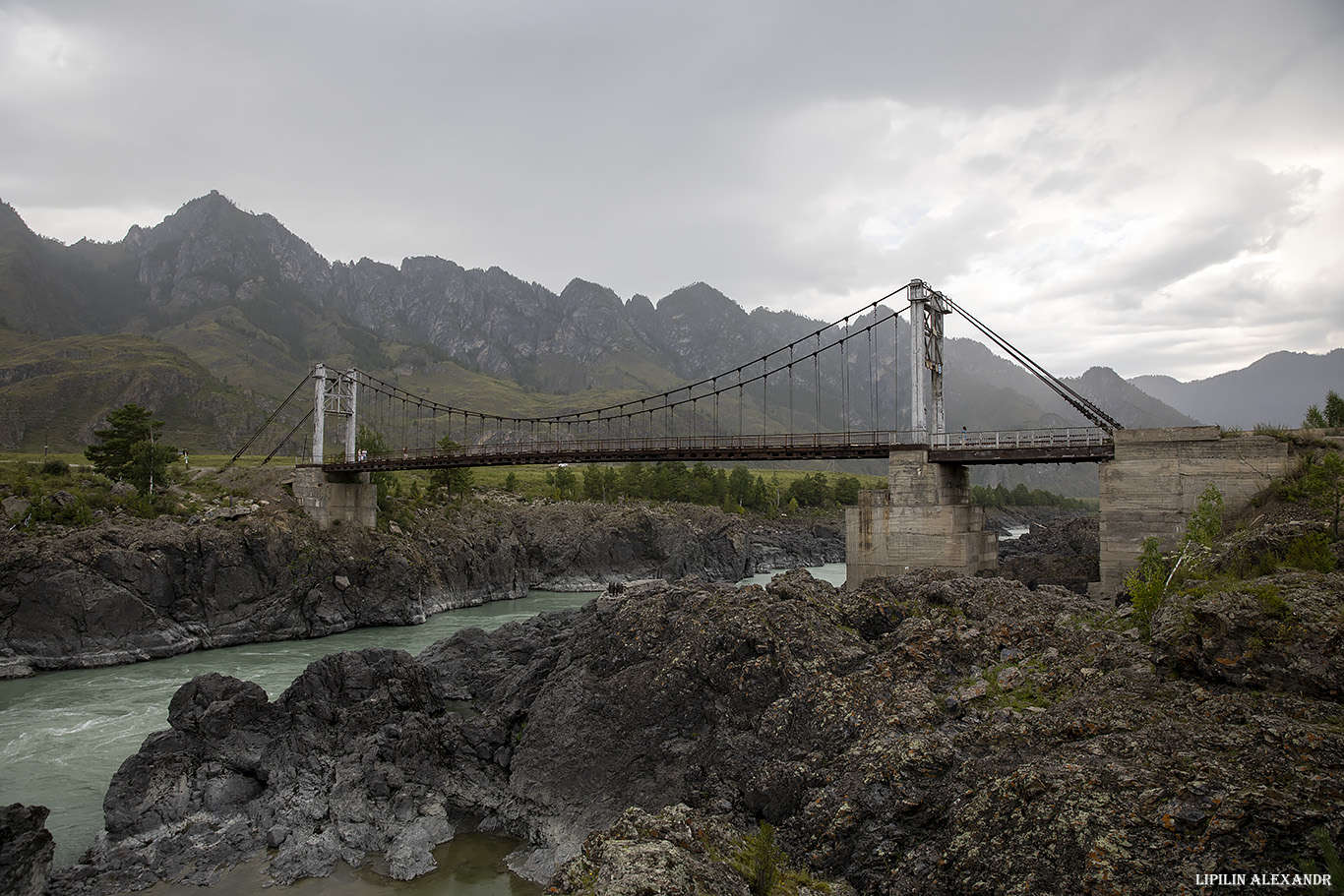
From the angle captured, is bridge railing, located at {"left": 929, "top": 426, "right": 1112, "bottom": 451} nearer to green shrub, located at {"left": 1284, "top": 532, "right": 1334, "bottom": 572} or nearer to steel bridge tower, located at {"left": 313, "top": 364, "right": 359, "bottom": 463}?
green shrub, located at {"left": 1284, "top": 532, "right": 1334, "bottom": 572}

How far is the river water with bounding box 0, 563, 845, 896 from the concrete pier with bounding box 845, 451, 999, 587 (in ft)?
69.9

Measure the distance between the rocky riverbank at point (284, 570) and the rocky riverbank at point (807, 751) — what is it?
20148mm

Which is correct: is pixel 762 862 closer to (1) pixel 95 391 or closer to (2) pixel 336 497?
(2) pixel 336 497

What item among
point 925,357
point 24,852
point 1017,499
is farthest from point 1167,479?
point 1017,499

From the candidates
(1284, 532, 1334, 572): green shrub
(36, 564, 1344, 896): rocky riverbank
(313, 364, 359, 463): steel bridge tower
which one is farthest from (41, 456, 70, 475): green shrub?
(1284, 532, 1334, 572): green shrub

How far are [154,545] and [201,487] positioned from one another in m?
12.6

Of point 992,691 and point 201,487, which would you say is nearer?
point 992,691

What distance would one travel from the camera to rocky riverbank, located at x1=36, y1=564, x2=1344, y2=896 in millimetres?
7414

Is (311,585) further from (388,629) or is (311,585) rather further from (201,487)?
(201,487)

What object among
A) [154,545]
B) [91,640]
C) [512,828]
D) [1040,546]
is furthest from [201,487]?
[1040,546]

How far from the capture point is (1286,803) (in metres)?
6.50

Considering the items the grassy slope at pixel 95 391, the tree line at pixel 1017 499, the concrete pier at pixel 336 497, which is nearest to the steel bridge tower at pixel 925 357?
the concrete pier at pixel 336 497

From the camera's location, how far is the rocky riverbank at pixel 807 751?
292 inches

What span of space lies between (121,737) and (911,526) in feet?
101
